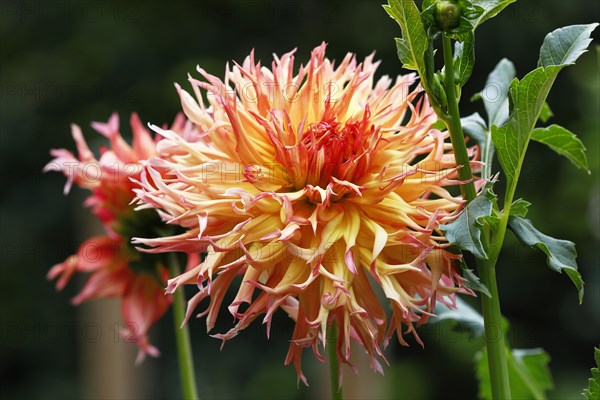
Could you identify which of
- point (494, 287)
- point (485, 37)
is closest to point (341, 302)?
point (494, 287)

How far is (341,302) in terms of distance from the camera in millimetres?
515

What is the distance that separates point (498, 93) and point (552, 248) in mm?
177

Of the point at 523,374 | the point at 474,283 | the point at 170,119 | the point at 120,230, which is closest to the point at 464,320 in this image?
the point at 523,374

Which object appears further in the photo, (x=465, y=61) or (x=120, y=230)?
(x=120, y=230)

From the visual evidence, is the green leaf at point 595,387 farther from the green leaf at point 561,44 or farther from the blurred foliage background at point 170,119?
→ the blurred foliage background at point 170,119

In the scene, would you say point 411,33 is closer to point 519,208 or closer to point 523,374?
point 519,208

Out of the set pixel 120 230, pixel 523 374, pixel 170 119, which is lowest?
pixel 523 374

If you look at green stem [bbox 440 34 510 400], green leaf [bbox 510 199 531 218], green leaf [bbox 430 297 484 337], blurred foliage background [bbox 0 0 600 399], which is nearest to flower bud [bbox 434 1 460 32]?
green stem [bbox 440 34 510 400]

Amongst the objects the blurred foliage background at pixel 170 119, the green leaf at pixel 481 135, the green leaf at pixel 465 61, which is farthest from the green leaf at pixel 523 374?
the blurred foliage background at pixel 170 119

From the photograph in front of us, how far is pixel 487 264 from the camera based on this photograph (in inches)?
20.3

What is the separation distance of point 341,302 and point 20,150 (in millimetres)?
2829

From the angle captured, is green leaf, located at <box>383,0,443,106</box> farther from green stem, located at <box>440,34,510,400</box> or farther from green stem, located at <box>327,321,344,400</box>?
green stem, located at <box>327,321,344,400</box>

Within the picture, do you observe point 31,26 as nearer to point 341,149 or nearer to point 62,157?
point 62,157

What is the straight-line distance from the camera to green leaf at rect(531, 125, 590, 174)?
59cm
